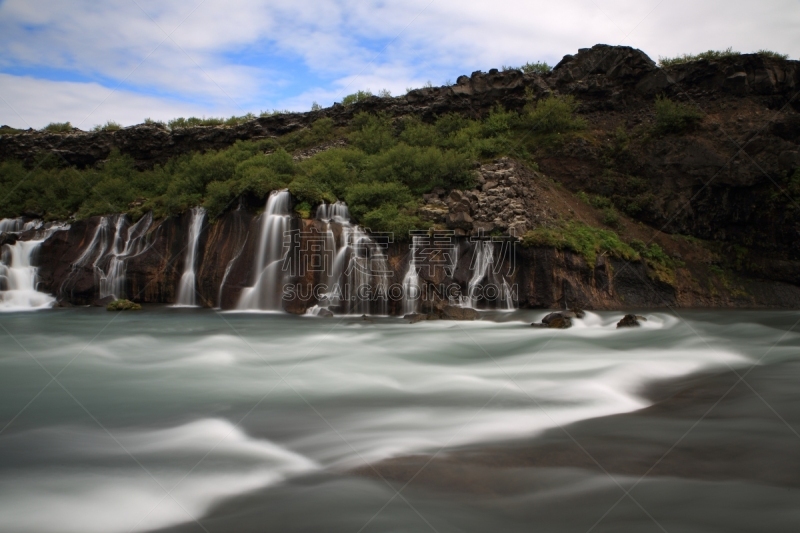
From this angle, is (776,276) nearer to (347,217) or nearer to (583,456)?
(347,217)

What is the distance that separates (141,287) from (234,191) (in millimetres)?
5071

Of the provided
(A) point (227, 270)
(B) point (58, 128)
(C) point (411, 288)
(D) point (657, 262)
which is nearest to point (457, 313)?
(C) point (411, 288)

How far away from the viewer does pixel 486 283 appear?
61.6 feet

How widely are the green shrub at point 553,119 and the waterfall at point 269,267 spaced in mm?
13499

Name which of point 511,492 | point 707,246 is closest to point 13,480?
point 511,492

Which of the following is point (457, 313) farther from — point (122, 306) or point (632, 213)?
point (122, 306)

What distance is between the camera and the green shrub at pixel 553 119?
2708cm

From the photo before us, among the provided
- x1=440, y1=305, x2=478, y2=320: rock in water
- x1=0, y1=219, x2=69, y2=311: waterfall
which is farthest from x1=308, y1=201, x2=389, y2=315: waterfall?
x1=0, y1=219, x2=69, y2=311: waterfall

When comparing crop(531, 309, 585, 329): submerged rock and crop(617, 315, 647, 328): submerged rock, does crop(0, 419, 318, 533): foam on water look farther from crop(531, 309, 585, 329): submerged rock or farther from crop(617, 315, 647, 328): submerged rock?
crop(617, 315, 647, 328): submerged rock

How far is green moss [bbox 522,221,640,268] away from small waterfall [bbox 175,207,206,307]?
39.3 ft

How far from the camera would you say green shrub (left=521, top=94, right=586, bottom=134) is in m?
→ 27.1

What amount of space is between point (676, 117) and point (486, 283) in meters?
12.2

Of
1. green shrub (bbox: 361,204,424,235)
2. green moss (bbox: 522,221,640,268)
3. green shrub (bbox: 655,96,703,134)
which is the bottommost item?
green moss (bbox: 522,221,640,268)

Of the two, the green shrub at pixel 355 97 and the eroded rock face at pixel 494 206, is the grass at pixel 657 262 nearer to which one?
the eroded rock face at pixel 494 206
